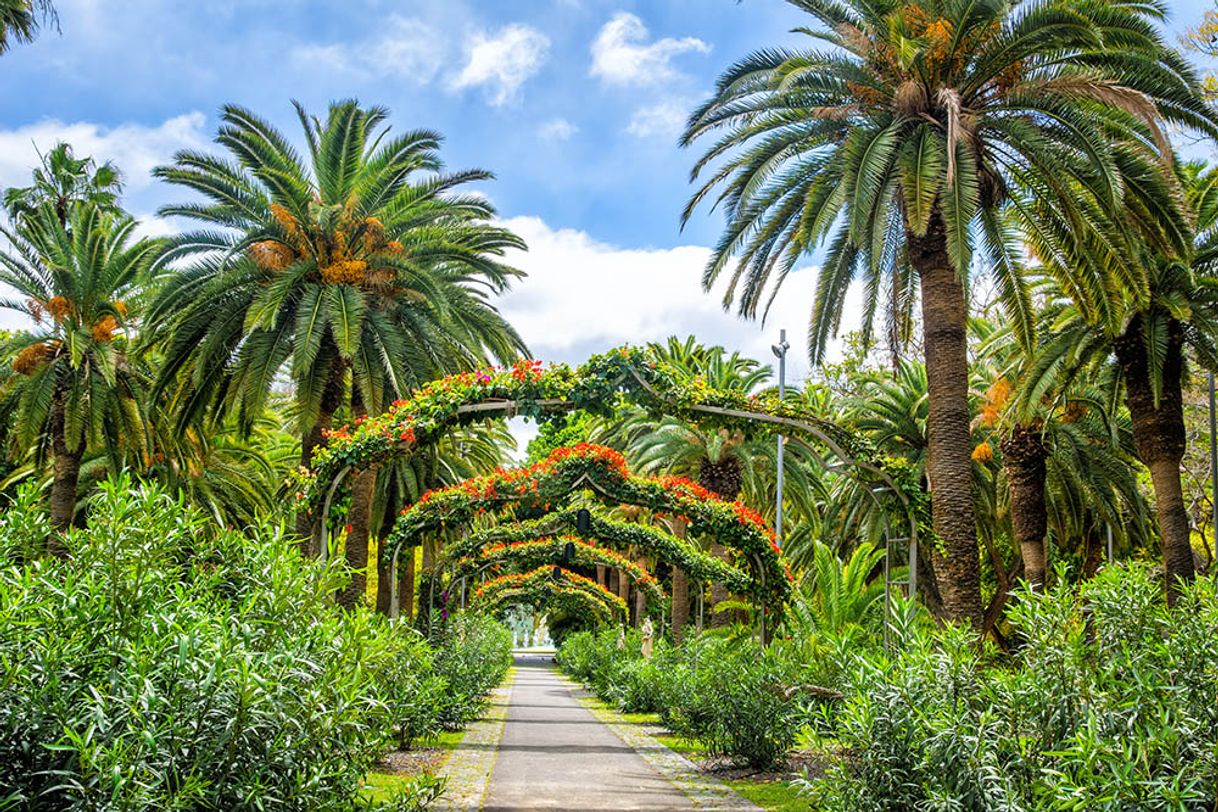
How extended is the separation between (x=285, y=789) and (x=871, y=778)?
3.99 metres

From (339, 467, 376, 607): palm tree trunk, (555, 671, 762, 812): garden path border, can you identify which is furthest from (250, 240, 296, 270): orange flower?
(555, 671, 762, 812): garden path border

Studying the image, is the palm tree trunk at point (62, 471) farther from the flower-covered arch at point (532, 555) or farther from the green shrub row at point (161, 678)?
the green shrub row at point (161, 678)

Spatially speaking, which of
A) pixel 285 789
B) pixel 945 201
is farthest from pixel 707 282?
pixel 285 789

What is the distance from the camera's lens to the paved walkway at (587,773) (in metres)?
11.0

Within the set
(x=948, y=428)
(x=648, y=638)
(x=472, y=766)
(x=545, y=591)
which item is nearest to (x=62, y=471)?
(x=472, y=766)

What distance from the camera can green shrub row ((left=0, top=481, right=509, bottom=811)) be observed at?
193 inches

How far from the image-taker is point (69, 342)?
18625 mm

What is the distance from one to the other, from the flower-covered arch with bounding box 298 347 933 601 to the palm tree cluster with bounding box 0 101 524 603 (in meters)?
2.64

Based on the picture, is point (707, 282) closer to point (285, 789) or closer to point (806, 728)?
point (806, 728)

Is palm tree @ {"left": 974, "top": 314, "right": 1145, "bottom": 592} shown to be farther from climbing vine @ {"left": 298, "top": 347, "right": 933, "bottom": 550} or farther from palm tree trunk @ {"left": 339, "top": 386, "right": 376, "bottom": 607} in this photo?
palm tree trunk @ {"left": 339, "top": 386, "right": 376, "bottom": 607}

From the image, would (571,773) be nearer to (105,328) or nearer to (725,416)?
(725,416)

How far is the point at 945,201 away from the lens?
12.5 m

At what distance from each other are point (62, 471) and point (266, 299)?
22.6 feet

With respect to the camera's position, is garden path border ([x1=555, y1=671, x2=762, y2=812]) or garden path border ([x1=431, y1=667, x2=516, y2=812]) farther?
garden path border ([x1=555, y1=671, x2=762, y2=812])
